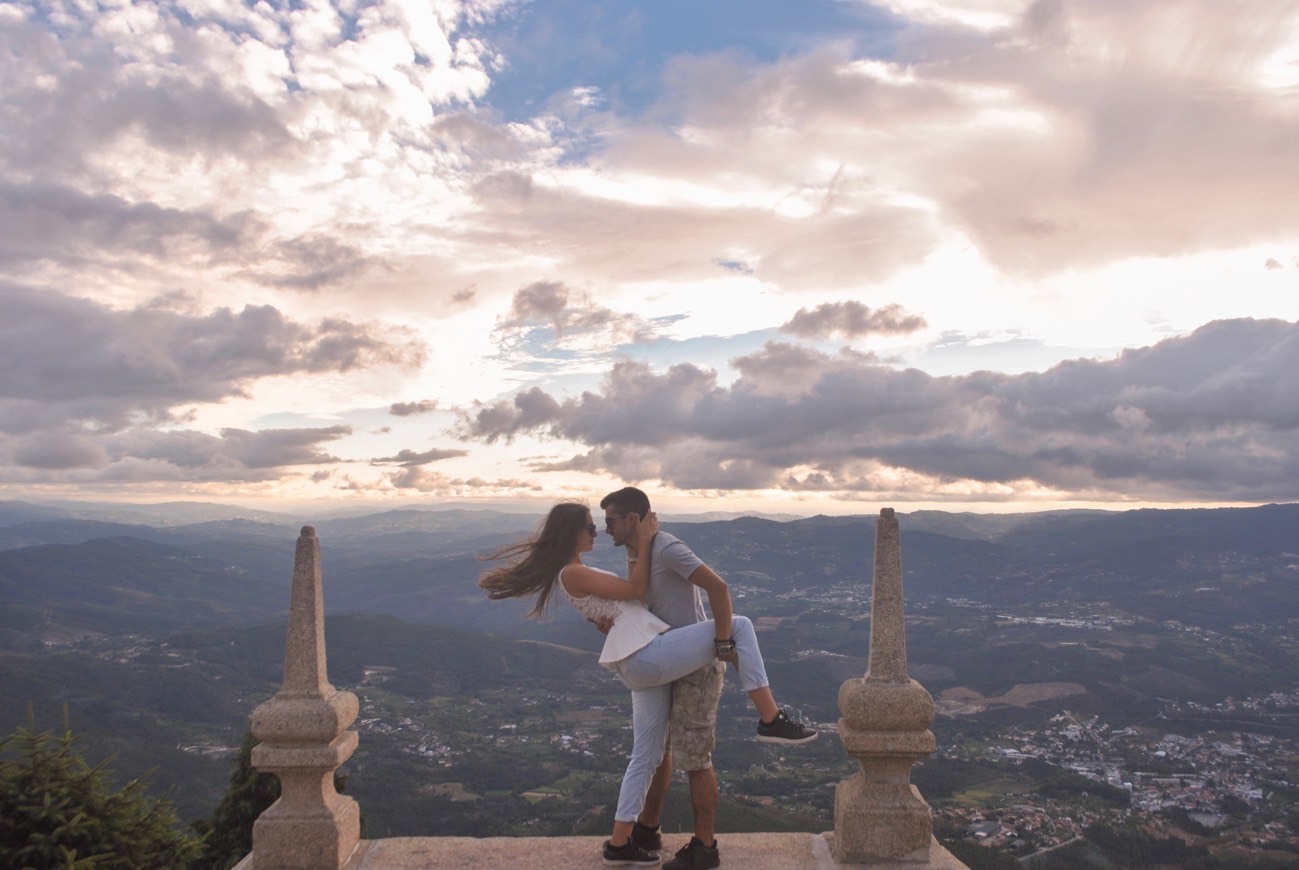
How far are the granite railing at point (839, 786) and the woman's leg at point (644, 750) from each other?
0.69 m

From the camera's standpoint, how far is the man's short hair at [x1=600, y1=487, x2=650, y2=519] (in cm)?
634

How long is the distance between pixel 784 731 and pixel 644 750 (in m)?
1.04

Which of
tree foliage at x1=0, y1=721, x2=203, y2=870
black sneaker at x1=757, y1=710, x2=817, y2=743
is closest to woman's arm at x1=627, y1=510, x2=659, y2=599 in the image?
black sneaker at x1=757, y1=710, x2=817, y2=743

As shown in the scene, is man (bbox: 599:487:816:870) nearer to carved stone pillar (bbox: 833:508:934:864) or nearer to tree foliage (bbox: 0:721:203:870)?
carved stone pillar (bbox: 833:508:934:864)

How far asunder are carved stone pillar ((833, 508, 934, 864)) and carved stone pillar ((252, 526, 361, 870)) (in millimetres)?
3863

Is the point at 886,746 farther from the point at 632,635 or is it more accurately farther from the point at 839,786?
the point at 632,635

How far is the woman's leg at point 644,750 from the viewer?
21.0 feet

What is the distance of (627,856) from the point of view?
6461 millimetres

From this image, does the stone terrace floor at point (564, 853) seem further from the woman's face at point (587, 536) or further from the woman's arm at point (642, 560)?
the woman's face at point (587, 536)

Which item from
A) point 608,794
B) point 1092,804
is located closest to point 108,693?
point 608,794

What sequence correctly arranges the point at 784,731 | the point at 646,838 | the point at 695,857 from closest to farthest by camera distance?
the point at 784,731 → the point at 695,857 → the point at 646,838

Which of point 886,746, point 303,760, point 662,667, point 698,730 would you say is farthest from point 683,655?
point 303,760

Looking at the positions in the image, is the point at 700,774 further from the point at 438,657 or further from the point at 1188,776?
the point at 438,657

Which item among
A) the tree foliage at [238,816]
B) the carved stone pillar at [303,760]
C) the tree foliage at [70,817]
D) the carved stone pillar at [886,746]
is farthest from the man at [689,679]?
the tree foliage at [238,816]
